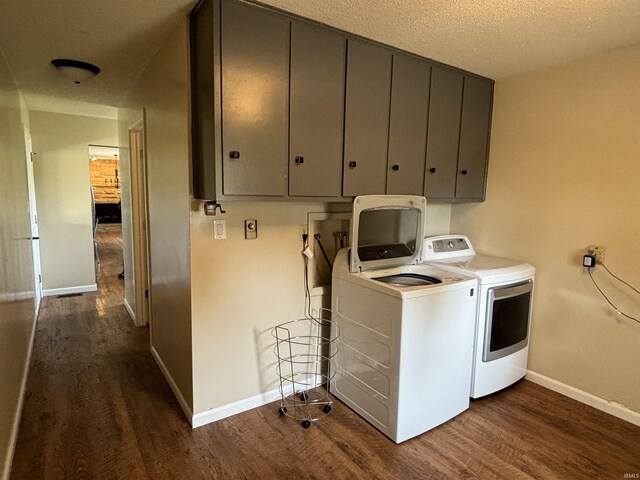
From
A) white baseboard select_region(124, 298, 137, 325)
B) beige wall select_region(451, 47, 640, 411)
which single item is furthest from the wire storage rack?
white baseboard select_region(124, 298, 137, 325)

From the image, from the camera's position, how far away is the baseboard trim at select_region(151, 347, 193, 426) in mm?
2261

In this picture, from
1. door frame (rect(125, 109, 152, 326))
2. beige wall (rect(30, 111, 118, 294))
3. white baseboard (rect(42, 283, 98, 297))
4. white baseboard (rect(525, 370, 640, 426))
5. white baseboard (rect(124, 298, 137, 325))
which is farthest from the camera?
white baseboard (rect(42, 283, 98, 297))

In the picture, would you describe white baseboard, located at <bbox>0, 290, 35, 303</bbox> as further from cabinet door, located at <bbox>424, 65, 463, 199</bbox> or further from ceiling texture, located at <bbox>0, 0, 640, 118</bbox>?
cabinet door, located at <bbox>424, 65, 463, 199</bbox>

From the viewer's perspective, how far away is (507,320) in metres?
2.53

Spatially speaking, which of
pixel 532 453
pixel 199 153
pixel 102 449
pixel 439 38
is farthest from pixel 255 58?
pixel 532 453

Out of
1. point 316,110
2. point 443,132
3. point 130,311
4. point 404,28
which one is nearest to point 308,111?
point 316,110

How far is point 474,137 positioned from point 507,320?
138cm

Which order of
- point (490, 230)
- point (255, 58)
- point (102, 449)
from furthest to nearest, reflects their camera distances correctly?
point (490, 230), point (102, 449), point (255, 58)

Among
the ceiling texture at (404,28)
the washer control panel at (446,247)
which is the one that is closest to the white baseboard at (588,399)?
the washer control panel at (446,247)

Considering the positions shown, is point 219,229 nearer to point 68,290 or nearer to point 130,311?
point 130,311

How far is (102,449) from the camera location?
2.00 metres

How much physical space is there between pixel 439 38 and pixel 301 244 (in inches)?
58.3

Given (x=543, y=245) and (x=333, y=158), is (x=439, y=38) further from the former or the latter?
(x=543, y=245)

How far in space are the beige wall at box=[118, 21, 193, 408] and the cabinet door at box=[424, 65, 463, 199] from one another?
1615 millimetres
